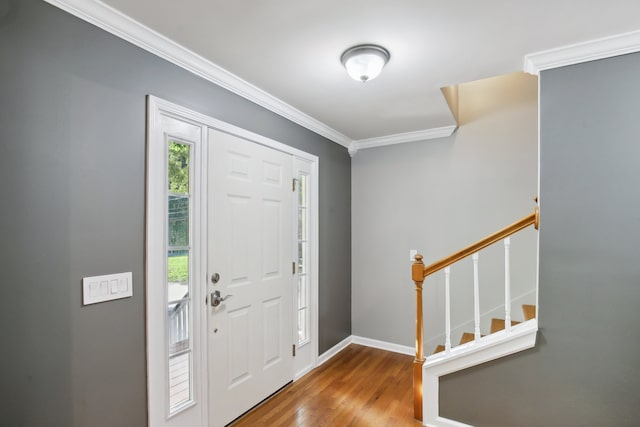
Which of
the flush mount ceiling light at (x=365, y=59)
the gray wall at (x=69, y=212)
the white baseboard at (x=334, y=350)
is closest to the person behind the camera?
the gray wall at (x=69, y=212)

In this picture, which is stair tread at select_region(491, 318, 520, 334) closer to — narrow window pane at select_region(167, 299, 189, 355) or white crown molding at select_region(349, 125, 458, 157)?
white crown molding at select_region(349, 125, 458, 157)

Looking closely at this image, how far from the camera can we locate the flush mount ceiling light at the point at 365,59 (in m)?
1.85

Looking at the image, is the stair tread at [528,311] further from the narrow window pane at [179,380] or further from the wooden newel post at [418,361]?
the narrow window pane at [179,380]

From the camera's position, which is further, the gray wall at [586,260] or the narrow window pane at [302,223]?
the narrow window pane at [302,223]

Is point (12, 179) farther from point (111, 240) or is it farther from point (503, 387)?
point (503, 387)

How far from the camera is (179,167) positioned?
1943 mm

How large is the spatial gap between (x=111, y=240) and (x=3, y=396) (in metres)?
0.69

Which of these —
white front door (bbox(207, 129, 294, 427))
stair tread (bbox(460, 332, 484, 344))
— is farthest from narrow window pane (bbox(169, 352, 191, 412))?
stair tread (bbox(460, 332, 484, 344))

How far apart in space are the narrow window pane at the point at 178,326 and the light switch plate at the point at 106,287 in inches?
11.8

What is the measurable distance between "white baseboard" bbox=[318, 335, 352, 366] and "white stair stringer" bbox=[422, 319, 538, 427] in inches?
48.4

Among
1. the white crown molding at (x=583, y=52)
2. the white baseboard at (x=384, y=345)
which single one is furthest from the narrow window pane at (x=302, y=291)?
the white crown molding at (x=583, y=52)

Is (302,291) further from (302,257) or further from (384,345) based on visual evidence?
(384,345)

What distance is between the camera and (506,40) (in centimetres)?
181

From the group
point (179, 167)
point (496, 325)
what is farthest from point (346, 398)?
point (179, 167)
